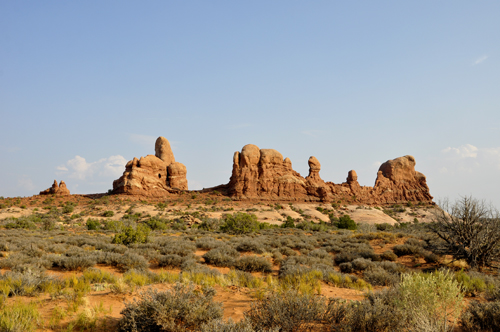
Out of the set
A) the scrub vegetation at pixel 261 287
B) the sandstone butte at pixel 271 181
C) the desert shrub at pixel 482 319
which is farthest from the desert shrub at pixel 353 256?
the sandstone butte at pixel 271 181

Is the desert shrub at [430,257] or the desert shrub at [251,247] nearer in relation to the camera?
the desert shrub at [430,257]

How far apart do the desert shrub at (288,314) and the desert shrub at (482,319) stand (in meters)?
2.40

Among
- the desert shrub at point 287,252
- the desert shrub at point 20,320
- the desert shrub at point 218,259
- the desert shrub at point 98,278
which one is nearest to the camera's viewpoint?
the desert shrub at point 20,320

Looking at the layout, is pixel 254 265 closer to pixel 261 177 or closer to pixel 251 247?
pixel 251 247

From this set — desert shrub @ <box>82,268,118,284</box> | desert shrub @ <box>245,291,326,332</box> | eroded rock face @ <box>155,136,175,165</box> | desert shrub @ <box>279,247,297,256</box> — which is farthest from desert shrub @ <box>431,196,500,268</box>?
eroded rock face @ <box>155,136,175,165</box>

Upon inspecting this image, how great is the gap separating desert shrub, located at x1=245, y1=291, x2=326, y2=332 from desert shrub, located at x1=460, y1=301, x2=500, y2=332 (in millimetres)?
2403

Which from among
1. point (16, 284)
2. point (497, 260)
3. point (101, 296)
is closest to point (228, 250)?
point (101, 296)

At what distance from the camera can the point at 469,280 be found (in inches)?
311

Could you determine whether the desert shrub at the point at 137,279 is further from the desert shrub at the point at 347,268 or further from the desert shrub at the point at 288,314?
the desert shrub at the point at 347,268

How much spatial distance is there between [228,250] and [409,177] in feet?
212

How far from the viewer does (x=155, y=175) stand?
57625 millimetres

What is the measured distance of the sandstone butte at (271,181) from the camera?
5584cm

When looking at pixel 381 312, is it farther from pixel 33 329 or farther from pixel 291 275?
pixel 33 329

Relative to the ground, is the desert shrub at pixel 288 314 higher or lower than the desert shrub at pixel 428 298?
lower
